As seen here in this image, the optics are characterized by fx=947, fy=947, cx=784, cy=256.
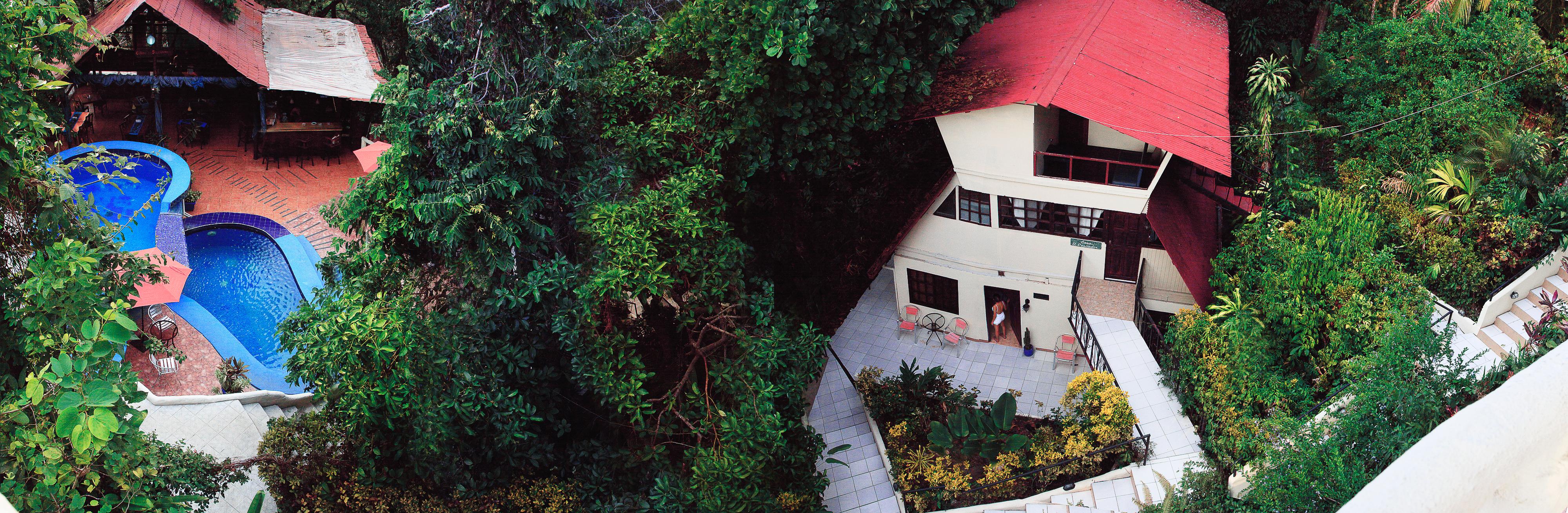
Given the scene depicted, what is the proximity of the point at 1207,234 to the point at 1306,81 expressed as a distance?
4.99 m

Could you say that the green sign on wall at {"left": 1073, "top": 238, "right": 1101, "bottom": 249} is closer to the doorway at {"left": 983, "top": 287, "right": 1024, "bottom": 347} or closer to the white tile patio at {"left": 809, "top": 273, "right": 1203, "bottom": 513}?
Answer: the white tile patio at {"left": 809, "top": 273, "right": 1203, "bottom": 513}

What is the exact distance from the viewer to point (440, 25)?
14.1m

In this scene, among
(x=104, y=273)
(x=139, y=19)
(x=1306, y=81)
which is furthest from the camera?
(x=139, y=19)

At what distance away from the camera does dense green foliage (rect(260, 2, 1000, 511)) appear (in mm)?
13594

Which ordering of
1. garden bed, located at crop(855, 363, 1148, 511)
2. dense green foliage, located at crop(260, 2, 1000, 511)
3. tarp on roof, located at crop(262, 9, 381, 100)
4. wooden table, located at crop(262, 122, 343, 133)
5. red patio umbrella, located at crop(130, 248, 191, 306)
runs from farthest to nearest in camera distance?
wooden table, located at crop(262, 122, 343, 133)
tarp on roof, located at crop(262, 9, 381, 100)
red patio umbrella, located at crop(130, 248, 191, 306)
garden bed, located at crop(855, 363, 1148, 511)
dense green foliage, located at crop(260, 2, 1000, 511)

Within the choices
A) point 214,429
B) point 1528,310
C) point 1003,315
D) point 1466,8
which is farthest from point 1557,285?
point 214,429

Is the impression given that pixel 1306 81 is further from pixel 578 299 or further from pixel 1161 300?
Answer: pixel 578 299

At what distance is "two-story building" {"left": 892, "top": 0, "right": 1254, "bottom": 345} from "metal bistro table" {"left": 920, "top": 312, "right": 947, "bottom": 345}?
0.99 feet

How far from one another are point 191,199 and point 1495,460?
27070mm

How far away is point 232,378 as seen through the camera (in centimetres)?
1772

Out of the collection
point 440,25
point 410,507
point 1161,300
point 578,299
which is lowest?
Answer: point 1161,300

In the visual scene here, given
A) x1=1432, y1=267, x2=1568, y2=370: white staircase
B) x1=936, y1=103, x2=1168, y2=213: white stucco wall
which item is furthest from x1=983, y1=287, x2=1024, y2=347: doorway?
x1=1432, y1=267, x2=1568, y2=370: white staircase

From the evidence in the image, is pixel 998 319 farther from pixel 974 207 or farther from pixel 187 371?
pixel 187 371

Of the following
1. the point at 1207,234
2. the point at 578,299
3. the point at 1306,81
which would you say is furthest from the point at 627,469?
the point at 1306,81
